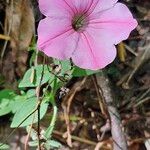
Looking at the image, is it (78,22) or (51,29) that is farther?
(78,22)

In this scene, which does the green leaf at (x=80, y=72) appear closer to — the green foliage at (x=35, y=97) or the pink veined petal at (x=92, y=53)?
the green foliage at (x=35, y=97)

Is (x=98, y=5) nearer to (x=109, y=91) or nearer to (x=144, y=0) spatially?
(x=109, y=91)

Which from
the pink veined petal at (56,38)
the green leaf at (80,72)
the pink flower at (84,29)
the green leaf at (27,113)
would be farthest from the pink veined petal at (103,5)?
the green leaf at (27,113)

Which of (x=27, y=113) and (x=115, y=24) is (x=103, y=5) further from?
(x=27, y=113)

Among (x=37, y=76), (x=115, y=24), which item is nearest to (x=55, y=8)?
(x=115, y=24)

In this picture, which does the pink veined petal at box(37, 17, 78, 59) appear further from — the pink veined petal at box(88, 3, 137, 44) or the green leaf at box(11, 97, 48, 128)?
the green leaf at box(11, 97, 48, 128)

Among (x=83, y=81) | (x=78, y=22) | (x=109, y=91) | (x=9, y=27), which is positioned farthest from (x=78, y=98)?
(x=78, y=22)

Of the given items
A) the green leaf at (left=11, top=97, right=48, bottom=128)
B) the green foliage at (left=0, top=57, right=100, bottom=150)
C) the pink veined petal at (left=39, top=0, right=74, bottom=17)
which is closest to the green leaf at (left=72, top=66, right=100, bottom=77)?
the green foliage at (left=0, top=57, right=100, bottom=150)
